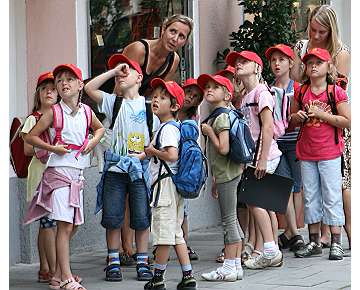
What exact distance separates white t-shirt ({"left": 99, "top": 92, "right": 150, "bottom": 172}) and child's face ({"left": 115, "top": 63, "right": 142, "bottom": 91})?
0.12 m

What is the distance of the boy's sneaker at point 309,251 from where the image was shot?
862 cm

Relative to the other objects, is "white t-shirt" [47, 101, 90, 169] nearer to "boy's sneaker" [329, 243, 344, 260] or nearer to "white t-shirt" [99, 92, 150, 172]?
"white t-shirt" [99, 92, 150, 172]

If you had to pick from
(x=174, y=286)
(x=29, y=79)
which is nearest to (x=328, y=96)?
(x=174, y=286)

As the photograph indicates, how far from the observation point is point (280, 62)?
28.2 feet

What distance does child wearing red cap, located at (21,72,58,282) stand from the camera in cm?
741

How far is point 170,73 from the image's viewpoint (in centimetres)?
869

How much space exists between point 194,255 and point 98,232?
4.18 feet

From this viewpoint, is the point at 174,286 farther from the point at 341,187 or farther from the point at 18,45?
the point at 18,45

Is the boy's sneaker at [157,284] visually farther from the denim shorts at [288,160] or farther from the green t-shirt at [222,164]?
the denim shorts at [288,160]

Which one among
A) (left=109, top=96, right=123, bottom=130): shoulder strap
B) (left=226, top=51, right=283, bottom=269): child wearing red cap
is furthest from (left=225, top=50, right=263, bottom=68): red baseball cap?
(left=109, top=96, right=123, bottom=130): shoulder strap

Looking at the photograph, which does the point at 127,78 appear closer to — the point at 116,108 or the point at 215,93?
the point at 116,108

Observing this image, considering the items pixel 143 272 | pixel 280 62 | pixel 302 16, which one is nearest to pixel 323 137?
pixel 280 62

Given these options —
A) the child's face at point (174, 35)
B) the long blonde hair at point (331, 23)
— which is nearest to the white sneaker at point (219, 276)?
the child's face at point (174, 35)

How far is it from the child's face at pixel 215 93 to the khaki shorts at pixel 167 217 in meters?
0.90
